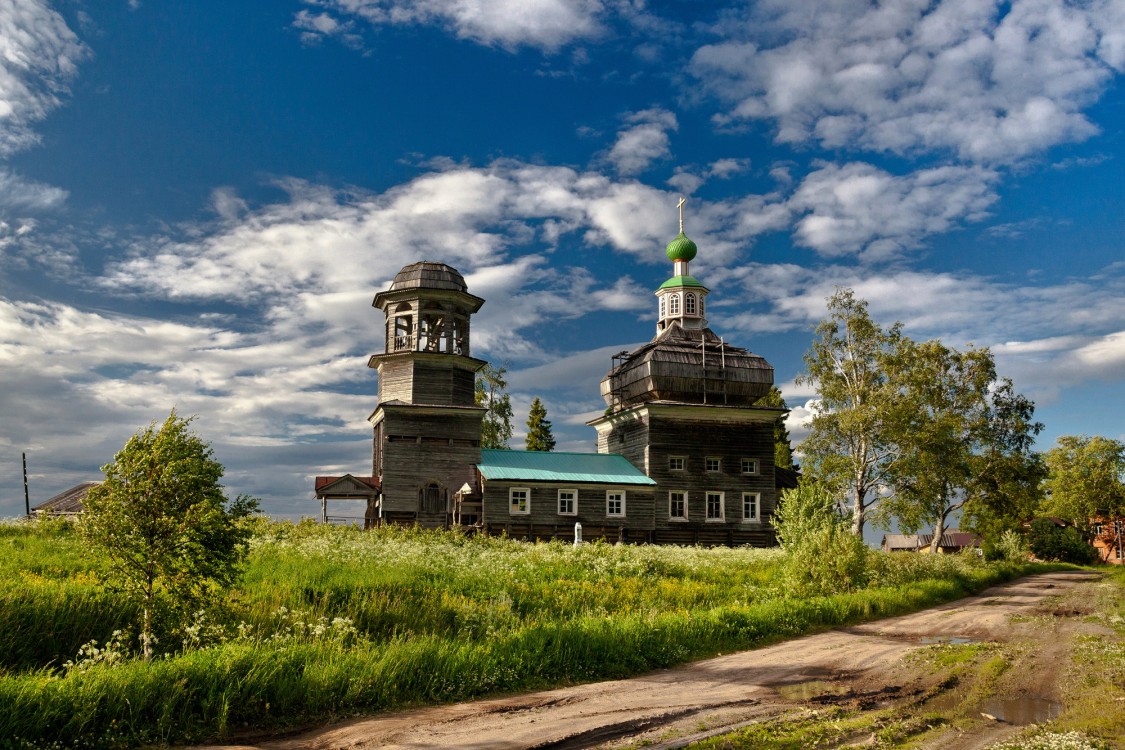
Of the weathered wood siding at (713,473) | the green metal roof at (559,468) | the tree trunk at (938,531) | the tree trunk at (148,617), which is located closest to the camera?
the tree trunk at (148,617)

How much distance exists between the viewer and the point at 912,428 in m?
41.1

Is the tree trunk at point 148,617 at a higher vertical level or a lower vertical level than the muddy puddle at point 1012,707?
higher

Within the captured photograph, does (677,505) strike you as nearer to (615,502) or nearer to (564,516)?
(615,502)

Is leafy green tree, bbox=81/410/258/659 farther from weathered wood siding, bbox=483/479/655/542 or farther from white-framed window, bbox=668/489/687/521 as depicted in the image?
white-framed window, bbox=668/489/687/521

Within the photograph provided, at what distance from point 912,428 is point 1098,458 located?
41303 millimetres

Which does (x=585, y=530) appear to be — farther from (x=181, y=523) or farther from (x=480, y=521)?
(x=181, y=523)

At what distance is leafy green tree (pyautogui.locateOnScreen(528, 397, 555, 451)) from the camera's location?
183ft

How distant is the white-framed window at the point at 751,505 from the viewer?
132ft

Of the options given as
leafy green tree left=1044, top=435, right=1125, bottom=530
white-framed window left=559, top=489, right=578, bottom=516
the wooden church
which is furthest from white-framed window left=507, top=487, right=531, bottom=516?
leafy green tree left=1044, top=435, right=1125, bottom=530

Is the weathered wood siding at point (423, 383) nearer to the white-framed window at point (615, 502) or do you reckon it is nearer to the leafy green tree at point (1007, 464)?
the white-framed window at point (615, 502)

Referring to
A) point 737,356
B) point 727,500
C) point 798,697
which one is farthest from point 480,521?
point 798,697

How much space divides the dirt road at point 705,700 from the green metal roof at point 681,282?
32156 mm

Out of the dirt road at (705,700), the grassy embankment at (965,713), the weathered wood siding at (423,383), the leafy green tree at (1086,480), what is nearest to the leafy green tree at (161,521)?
the dirt road at (705,700)

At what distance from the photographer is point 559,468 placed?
3741 cm
